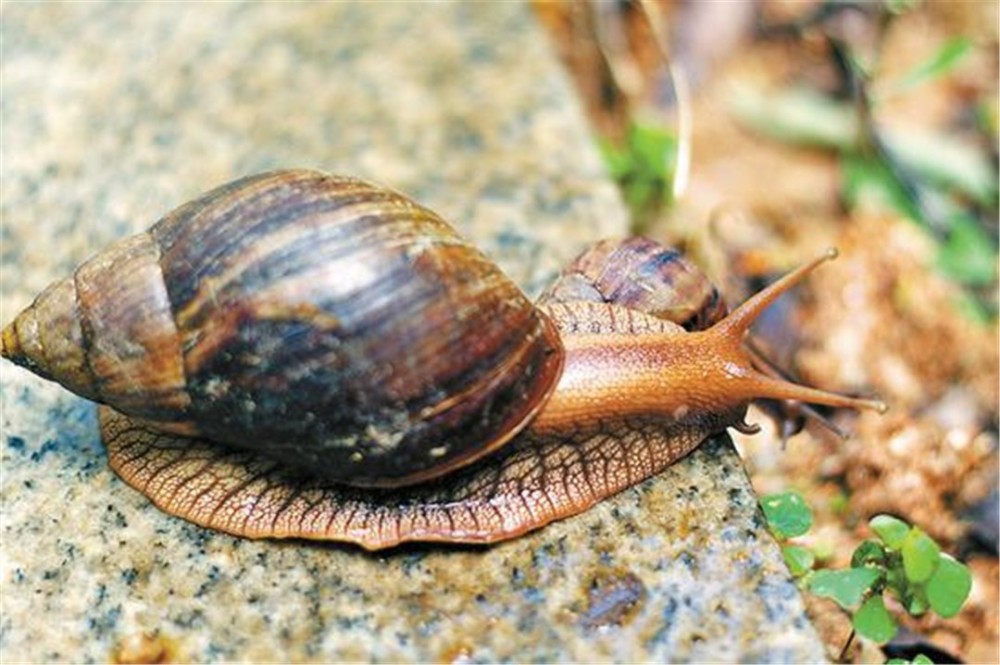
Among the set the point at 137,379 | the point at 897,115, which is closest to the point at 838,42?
the point at 897,115

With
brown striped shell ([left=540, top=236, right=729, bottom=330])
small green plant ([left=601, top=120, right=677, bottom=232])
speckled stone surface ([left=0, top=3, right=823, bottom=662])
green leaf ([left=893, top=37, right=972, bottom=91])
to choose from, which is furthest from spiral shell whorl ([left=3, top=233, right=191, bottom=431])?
green leaf ([left=893, top=37, right=972, bottom=91])

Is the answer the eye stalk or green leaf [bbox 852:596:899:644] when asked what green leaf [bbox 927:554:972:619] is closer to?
green leaf [bbox 852:596:899:644]

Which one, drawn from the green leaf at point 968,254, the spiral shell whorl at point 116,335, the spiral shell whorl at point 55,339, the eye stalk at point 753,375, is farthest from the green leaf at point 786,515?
the green leaf at point 968,254

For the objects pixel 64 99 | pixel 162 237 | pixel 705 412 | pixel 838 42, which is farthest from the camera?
pixel 838 42

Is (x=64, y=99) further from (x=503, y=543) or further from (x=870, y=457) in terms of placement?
(x=870, y=457)

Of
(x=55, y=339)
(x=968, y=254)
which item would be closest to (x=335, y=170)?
(x=55, y=339)

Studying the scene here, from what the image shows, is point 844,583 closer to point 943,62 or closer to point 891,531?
point 891,531
